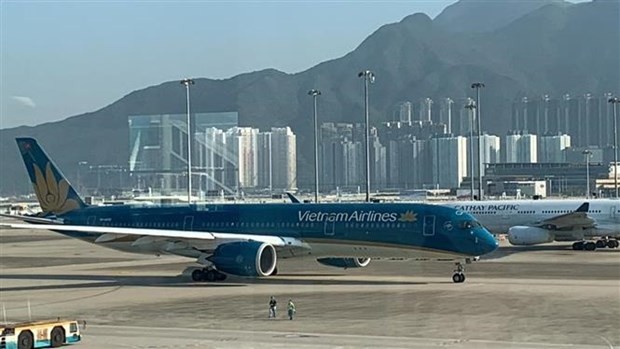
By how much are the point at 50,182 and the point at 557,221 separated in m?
26.2

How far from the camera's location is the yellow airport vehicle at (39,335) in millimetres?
20000

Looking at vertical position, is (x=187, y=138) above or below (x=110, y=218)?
above

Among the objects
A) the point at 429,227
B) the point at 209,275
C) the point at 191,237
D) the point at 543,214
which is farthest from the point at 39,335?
the point at 543,214

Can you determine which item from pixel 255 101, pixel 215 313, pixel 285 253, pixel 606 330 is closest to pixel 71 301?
pixel 215 313

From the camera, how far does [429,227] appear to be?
34562 millimetres

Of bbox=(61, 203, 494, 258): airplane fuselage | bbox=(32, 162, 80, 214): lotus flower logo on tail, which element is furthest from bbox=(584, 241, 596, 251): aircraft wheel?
bbox=(32, 162, 80, 214): lotus flower logo on tail

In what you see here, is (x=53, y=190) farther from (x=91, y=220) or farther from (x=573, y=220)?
(x=573, y=220)

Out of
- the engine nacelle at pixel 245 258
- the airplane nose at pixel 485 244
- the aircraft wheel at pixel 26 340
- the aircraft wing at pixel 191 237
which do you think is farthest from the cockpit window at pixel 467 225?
the aircraft wheel at pixel 26 340

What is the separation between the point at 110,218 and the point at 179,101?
29.7 feet

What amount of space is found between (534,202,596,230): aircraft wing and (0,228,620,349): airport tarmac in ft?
24.1

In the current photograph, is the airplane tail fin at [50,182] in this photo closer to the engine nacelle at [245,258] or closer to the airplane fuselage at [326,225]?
the airplane fuselage at [326,225]

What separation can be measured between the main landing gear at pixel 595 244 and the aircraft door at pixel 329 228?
22.7 metres

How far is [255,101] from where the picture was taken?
72062 millimetres

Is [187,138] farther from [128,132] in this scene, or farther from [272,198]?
[272,198]
